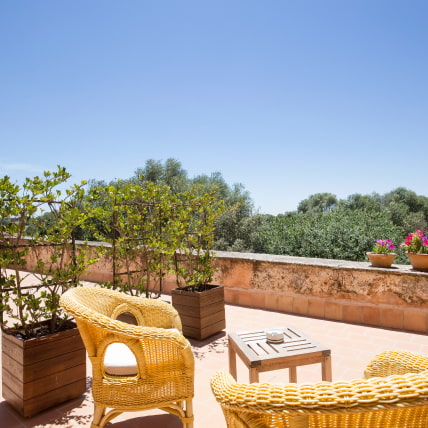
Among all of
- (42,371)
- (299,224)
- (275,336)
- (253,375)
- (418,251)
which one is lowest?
(42,371)

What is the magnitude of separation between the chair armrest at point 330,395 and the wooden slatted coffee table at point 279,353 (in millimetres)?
1100

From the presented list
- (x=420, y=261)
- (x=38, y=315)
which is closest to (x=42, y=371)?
(x=38, y=315)

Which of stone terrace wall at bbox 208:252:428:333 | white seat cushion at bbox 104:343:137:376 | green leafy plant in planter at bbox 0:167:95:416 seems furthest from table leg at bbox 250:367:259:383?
stone terrace wall at bbox 208:252:428:333

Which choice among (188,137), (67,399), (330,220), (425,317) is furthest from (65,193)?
(188,137)

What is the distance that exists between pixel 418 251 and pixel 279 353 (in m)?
2.90

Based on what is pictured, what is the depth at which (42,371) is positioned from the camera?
2.18 metres

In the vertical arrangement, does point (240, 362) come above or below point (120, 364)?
below

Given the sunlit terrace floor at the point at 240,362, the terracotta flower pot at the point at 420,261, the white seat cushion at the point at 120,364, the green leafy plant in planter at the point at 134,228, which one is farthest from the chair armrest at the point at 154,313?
the terracotta flower pot at the point at 420,261

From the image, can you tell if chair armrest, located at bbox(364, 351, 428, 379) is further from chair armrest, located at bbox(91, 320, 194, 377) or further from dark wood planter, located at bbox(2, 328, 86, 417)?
dark wood planter, located at bbox(2, 328, 86, 417)

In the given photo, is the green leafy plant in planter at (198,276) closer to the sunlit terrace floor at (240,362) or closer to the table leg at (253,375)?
the sunlit terrace floor at (240,362)

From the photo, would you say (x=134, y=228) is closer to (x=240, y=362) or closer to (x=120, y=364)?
(x=240, y=362)

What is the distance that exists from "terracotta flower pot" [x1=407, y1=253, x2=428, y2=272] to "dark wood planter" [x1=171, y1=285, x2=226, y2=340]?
92.5 inches

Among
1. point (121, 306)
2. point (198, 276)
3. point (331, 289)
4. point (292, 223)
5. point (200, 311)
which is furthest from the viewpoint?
point (292, 223)

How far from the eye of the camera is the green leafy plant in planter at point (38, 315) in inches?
85.0
